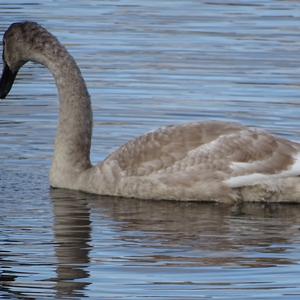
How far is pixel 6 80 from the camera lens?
15.4 m

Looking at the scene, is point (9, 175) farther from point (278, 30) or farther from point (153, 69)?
point (278, 30)

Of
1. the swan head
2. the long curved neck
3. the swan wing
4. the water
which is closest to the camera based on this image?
the water

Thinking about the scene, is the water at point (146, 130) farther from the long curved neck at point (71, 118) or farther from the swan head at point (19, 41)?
the swan head at point (19, 41)

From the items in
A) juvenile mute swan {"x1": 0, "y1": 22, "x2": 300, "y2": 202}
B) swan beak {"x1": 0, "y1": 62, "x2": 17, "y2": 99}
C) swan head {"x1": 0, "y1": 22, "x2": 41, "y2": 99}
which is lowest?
juvenile mute swan {"x1": 0, "y1": 22, "x2": 300, "y2": 202}

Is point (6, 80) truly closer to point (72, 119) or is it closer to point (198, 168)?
point (72, 119)

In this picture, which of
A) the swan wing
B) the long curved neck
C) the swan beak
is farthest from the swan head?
the swan wing

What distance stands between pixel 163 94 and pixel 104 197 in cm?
411

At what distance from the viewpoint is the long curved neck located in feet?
47.9

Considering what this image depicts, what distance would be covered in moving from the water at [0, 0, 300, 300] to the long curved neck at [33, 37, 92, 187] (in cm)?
29

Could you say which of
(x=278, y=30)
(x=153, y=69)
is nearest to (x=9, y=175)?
(x=153, y=69)

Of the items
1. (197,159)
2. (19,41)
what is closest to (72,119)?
(19,41)

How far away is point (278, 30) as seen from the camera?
22.4 metres

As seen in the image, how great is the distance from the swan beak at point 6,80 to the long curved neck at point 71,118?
575mm

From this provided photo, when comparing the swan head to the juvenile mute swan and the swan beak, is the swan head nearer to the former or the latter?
the swan beak
